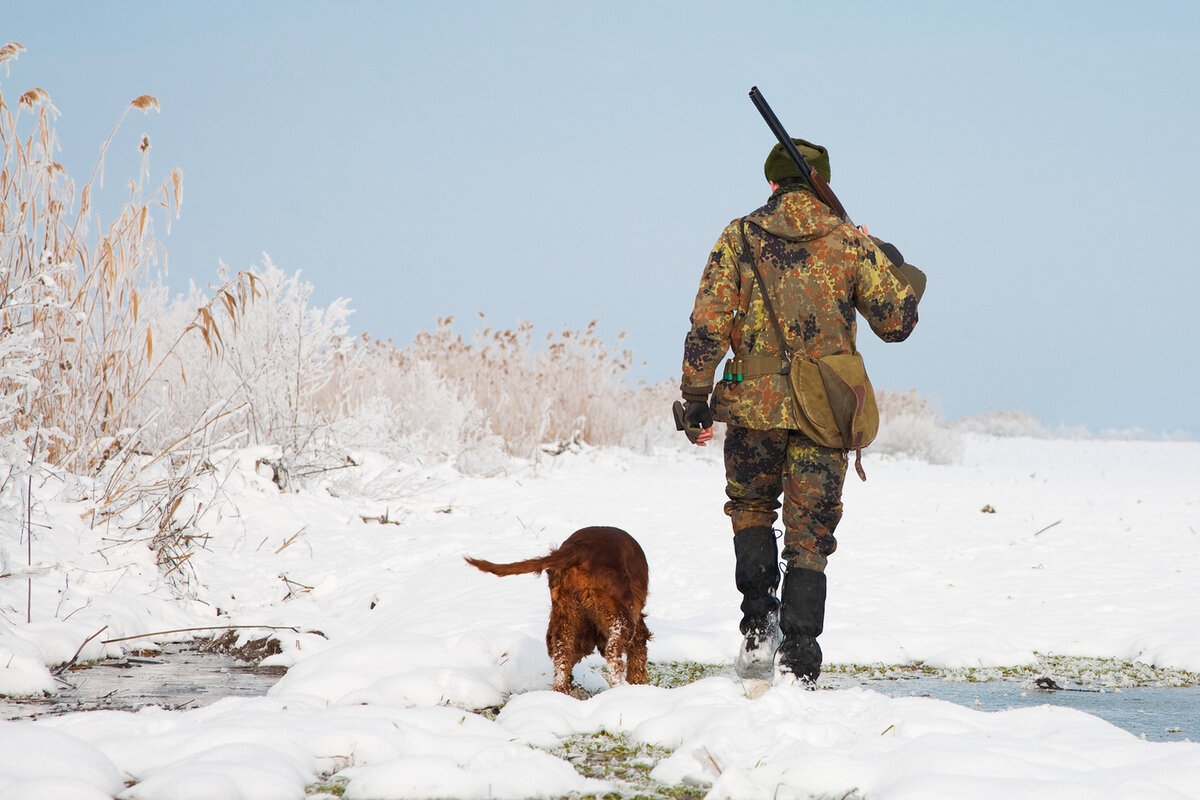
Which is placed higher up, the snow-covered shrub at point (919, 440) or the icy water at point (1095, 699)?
the snow-covered shrub at point (919, 440)

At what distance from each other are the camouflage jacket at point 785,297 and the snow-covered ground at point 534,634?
→ 4.14 ft

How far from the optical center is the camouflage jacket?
4109 mm

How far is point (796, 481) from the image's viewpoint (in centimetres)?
412

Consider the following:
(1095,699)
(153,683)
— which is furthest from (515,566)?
(1095,699)

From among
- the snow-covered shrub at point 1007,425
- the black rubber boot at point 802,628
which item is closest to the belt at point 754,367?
the black rubber boot at point 802,628

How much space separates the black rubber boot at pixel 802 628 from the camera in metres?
4.04

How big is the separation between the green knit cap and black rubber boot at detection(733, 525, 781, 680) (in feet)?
4.99

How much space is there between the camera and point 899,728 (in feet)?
10.5

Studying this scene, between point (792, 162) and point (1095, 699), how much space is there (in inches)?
104

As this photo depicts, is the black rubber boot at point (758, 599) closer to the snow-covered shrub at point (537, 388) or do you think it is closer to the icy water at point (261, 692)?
the icy water at point (261, 692)

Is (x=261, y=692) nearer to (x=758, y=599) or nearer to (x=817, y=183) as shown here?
(x=758, y=599)

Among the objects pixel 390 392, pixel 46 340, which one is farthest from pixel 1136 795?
pixel 390 392

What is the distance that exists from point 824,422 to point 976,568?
169 inches

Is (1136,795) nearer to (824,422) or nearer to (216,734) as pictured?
(824,422)
